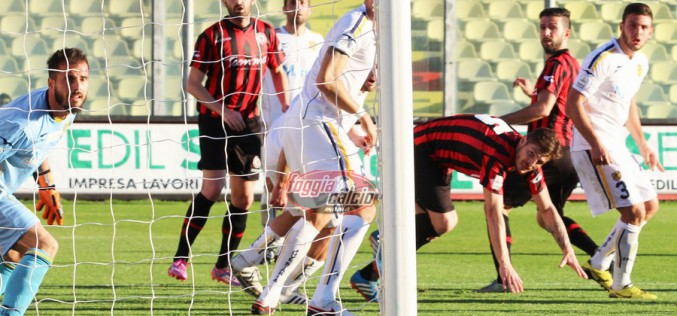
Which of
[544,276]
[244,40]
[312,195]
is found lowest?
[544,276]

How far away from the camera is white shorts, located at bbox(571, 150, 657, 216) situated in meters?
6.67

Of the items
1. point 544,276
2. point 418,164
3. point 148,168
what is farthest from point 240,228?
point 148,168

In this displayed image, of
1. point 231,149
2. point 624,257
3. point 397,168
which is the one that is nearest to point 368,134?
point 231,149

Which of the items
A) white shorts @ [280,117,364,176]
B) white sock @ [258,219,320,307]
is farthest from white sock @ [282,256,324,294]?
white shorts @ [280,117,364,176]

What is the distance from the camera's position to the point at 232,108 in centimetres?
706

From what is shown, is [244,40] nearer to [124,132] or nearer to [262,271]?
[262,271]

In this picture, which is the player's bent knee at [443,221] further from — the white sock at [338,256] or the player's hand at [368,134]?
the white sock at [338,256]

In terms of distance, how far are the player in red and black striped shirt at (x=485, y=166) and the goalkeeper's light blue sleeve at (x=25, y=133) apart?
6.55 feet

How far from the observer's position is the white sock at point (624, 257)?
6500 millimetres

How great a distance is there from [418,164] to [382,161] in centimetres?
217

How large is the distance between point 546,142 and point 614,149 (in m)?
1.28

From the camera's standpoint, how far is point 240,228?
6.96 meters

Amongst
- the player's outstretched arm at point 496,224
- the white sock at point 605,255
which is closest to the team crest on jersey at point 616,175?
the white sock at point 605,255

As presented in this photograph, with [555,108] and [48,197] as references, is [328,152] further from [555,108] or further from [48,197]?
[555,108]
